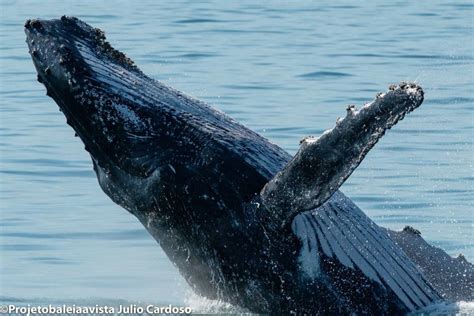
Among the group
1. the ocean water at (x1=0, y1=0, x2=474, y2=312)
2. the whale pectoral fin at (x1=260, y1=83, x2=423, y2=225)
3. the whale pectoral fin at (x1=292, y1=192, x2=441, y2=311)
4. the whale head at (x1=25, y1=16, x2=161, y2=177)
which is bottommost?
the ocean water at (x1=0, y1=0, x2=474, y2=312)

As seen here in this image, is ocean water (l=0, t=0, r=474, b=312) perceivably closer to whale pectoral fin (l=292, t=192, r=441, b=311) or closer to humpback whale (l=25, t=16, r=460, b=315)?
humpback whale (l=25, t=16, r=460, b=315)

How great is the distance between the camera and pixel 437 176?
16625 mm

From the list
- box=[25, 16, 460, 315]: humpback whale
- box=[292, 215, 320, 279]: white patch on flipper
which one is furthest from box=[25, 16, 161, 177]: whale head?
box=[292, 215, 320, 279]: white patch on flipper

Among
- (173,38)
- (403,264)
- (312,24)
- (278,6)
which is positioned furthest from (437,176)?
(278,6)

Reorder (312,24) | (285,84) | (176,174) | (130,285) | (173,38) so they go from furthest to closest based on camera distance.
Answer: (312,24), (173,38), (285,84), (130,285), (176,174)

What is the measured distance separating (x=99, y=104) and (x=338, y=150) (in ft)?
6.72

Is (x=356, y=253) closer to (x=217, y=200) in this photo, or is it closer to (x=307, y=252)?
(x=307, y=252)

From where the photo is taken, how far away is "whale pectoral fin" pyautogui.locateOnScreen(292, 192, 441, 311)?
372 inches

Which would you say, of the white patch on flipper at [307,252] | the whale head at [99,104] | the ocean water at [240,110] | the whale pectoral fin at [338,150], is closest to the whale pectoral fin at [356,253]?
the white patch on flipper at [307,252]

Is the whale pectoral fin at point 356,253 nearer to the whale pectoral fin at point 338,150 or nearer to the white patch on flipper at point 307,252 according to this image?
the white patch on flipper at point 307,252

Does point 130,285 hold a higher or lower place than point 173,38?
higher

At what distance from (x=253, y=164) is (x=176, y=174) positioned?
22.1 inches

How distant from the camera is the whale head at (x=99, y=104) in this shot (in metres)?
9.81

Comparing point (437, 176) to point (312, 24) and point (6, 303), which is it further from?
point (312, 24)
